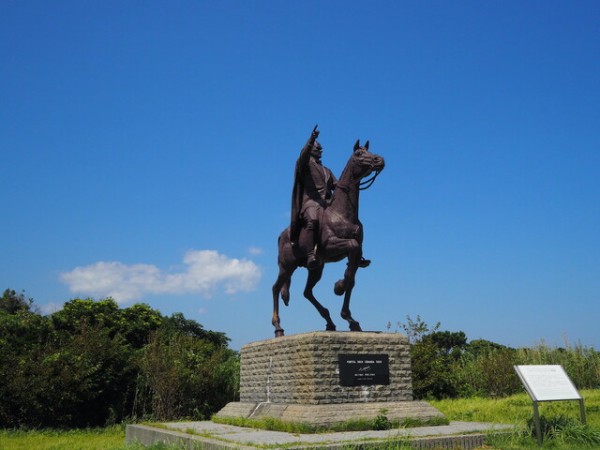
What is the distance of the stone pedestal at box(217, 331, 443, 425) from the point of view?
352 inches

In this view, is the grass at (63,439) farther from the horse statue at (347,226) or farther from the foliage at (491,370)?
the foliage at (491,370)

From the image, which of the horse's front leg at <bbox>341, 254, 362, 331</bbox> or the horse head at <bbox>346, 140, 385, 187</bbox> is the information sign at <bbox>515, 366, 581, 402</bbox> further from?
the horse head at <bbox>346, 140, 385, 187</bbox>

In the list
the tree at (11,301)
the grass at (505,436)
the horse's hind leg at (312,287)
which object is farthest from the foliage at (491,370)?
the tree at (11,301)

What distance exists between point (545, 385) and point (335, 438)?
288 centimetres

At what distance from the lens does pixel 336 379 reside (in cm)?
916

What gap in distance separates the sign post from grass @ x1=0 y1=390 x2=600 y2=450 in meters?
0.25

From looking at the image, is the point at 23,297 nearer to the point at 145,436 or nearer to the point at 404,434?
the point at 145,436

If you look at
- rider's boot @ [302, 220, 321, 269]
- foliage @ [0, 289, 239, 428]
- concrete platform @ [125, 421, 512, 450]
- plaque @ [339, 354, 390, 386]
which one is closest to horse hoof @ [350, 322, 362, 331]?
plaque @ [339, 354, 390, 386]

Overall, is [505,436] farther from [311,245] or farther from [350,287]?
[311,245]

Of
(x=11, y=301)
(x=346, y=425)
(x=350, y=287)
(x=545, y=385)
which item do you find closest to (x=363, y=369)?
(x=346, y=425)

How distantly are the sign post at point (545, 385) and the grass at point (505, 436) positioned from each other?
0.25 metres

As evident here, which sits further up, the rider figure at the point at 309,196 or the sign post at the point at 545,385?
the rider figure at the point at 309,196

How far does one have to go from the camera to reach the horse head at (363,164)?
1018cm

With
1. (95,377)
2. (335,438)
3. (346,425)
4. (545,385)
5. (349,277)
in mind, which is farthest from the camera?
(95,377)
